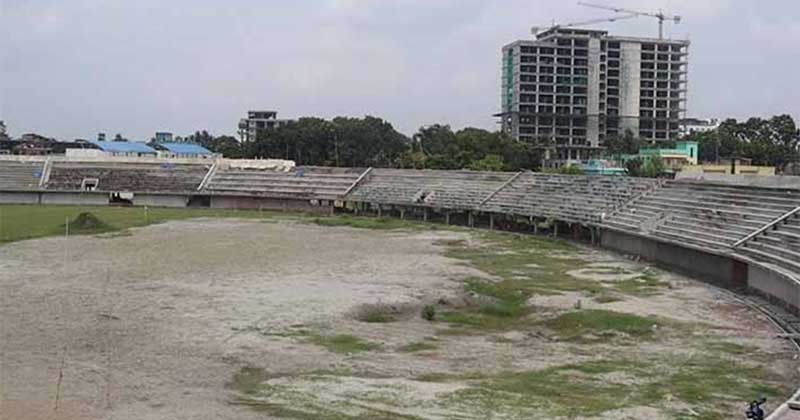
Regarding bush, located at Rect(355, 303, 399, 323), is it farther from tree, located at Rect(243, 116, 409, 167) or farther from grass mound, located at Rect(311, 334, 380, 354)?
tree, located at Rect(243, 116, 409, 167)

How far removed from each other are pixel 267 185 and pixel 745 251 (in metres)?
44.3

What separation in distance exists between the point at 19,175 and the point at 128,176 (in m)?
8.03

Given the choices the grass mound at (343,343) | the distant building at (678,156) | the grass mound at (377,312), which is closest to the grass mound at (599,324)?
the grass mound at (377,312)

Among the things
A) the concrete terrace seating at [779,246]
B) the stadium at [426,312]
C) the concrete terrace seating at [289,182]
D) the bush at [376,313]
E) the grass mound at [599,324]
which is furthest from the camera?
the concrete terrace seating at [289,182]

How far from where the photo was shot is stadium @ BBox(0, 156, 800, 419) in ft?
45.8

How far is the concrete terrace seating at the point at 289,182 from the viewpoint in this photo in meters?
65.1

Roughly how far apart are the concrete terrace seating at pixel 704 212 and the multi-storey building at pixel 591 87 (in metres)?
111

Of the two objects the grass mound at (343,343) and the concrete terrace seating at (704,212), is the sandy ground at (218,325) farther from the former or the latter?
the concrete terrace seating at (704,212)

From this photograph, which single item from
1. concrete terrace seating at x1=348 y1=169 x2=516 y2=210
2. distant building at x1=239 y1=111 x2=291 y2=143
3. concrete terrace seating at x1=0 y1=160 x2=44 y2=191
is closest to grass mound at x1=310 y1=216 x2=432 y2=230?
concrete terrace seating at x1=348 y1=169 x2=516 y2=210

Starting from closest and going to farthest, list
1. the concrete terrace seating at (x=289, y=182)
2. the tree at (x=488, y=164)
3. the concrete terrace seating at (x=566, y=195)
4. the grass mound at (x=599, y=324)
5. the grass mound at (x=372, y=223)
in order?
the grass mound at (x=599, y=324) → the concrete terrace seating at (x=566, y=195) → the grass mound at (x=372, y=223) → the concrete terrace seating at (x=289, y=182) → the tree at (x=488, y=164)

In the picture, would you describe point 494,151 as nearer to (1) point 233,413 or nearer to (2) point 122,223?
(2) point 122,223

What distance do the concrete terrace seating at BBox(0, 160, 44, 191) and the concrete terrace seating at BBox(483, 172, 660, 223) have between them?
1422 inches

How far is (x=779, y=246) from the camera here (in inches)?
1071

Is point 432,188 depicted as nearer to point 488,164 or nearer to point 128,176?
point 488,164
